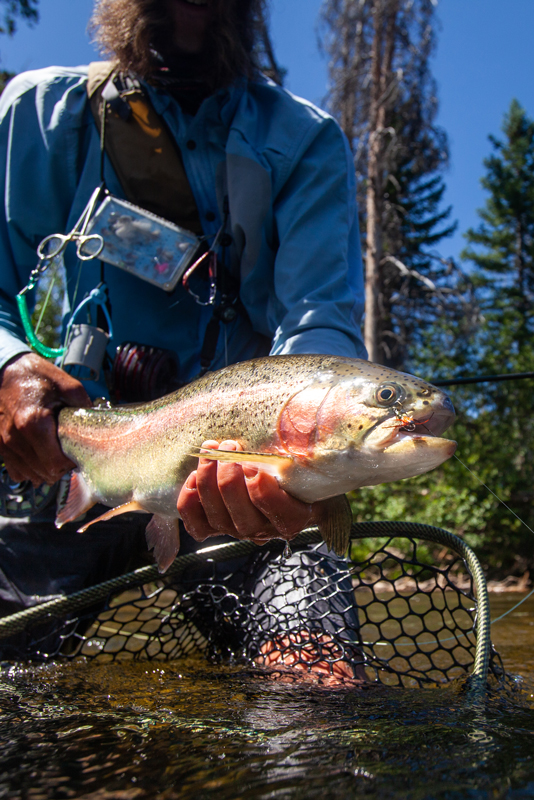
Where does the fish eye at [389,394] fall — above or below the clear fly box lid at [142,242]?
below

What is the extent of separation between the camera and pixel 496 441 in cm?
1112

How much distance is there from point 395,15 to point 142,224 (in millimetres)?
12107

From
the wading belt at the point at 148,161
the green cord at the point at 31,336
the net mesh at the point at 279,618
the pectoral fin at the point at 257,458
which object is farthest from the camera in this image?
the wading belt at the point at 148,161

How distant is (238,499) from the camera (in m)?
1.72

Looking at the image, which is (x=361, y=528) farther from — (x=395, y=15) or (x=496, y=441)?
(x=395, y=15)

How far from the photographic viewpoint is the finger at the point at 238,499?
1.69 metres

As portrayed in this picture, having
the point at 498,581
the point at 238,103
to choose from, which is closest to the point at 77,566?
the point at 238,103

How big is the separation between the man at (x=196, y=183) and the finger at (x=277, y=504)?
1.11 metres

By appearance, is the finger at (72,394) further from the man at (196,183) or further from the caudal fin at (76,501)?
the man at (196,183)

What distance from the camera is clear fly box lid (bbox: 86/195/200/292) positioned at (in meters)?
2.75

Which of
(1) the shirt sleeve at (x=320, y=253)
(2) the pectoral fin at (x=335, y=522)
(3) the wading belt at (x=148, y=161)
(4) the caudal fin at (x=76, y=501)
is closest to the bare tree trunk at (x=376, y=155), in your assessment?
(1) the shirt sleeve at (x=320, y=253)

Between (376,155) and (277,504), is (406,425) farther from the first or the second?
(376,155)

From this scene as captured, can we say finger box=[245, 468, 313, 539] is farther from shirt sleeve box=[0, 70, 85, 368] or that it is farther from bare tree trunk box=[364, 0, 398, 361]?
bare tree trunk box=[364, 0, 398, 361]

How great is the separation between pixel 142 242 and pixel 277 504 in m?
1.68
